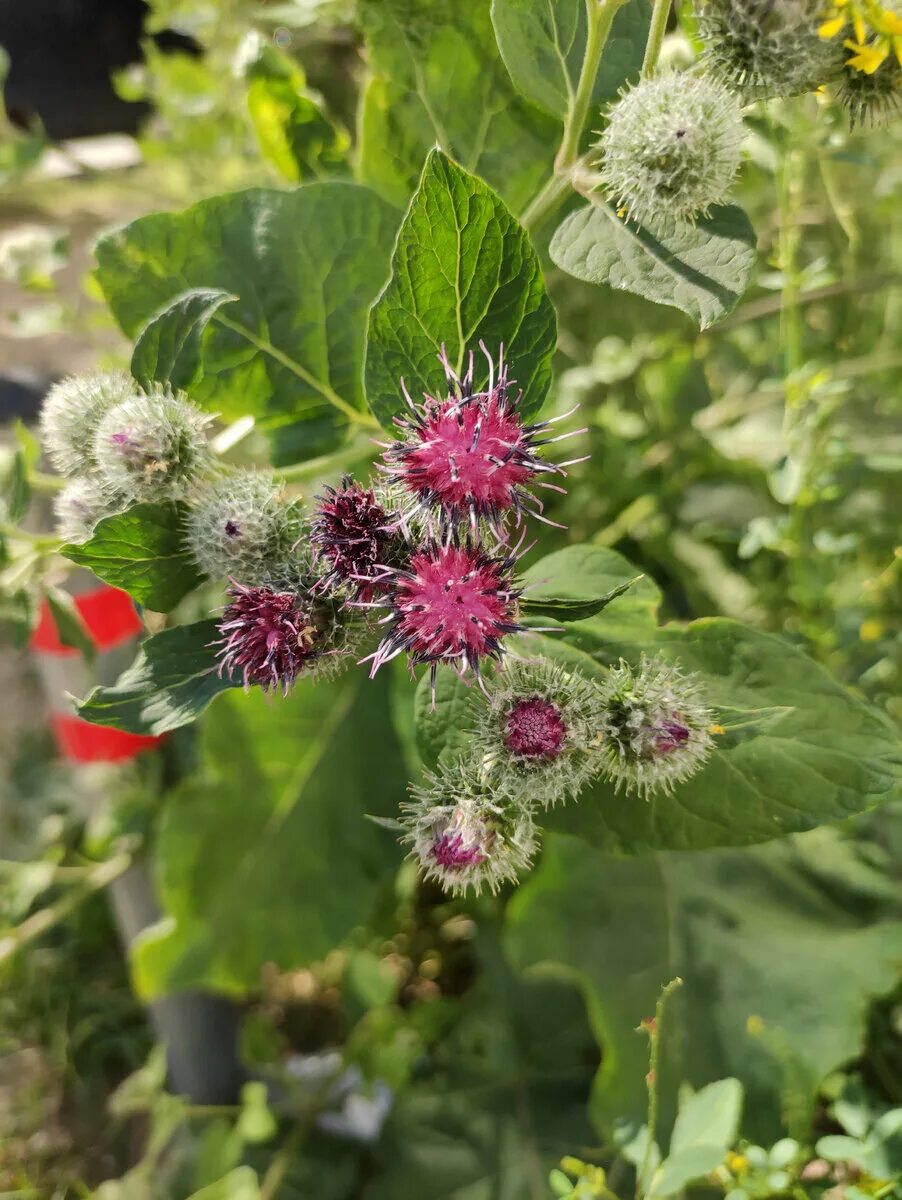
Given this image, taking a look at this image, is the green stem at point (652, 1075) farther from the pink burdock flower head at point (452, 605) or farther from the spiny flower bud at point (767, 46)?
the spiny flower bud at point (767, 46)

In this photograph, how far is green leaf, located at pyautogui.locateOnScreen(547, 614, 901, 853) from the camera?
0.60 metres

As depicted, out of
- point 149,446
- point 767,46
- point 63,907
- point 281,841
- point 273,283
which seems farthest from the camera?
point 63,907

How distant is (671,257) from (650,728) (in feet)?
0.97

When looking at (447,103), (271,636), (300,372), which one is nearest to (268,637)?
(271,636)

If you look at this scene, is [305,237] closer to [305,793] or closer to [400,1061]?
[305,793]

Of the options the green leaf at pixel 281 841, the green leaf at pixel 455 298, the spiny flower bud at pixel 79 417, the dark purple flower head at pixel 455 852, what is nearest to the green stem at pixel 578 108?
the green leaf at pixel 455 298

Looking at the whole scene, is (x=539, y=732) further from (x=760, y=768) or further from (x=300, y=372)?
(x=300, y=372)

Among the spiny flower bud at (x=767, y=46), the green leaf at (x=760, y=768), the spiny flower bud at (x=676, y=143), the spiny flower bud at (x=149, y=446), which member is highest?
the spiny flower bud at (x=767, y=46)

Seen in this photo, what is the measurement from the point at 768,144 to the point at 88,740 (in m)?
1.08

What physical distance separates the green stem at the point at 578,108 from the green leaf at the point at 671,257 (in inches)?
2.2

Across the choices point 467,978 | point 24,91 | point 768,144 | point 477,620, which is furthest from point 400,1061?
point 24,91

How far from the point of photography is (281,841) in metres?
1.02

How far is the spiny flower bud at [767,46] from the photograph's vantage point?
47 centimetres

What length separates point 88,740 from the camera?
3.96ft
